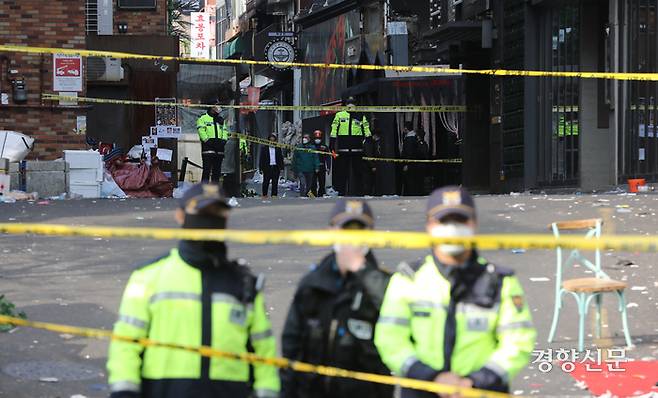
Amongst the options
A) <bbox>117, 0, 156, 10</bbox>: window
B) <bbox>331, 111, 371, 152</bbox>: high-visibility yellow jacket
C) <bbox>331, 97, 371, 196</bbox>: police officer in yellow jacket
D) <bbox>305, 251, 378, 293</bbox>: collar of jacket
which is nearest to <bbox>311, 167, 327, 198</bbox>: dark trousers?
<bbox>331, 97, 371, 196</bbox>: police officer in yellow jacket

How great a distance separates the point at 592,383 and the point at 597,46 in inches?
644

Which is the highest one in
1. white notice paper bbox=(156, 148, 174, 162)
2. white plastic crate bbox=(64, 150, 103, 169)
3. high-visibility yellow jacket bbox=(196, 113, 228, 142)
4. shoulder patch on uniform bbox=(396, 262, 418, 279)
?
high-visibility yellow jacket bbox=(196, 113, 228, 142)

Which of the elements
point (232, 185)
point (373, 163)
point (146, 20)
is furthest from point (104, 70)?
point (373, 163)

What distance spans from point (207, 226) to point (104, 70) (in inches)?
1241

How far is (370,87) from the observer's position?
116ft

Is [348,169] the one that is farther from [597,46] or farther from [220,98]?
[220,98]

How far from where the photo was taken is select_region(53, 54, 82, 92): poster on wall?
80.7 ft

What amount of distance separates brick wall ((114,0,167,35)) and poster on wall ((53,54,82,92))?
16686 millimetres

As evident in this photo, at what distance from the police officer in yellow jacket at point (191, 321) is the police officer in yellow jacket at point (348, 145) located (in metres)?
21.6

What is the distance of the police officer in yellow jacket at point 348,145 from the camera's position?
87.6 feet

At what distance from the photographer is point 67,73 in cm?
2464

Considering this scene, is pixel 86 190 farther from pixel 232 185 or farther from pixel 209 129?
pixel 232 185

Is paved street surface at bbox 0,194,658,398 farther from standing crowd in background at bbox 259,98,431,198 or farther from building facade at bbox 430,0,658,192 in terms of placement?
standing crowd in background at bbox 259,98,431,198

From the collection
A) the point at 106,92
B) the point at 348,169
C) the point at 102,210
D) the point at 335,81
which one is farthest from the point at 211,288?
the point at 335,81
